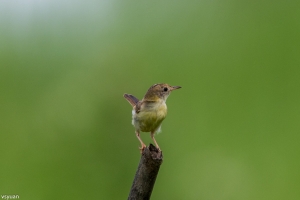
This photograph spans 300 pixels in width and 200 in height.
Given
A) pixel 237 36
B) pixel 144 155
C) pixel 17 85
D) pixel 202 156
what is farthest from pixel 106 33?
pixel 144 155

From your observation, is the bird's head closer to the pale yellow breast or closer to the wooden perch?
the pale yellow breast

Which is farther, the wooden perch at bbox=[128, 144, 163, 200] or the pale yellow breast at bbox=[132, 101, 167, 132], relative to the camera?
the pale yellow breast at bbox=[132, 101, 167, 132]

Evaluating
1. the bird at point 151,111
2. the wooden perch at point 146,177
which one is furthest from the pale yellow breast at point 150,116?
the wooden perch at point 146,177

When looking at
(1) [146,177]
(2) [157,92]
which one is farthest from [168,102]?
(1) [146,177]

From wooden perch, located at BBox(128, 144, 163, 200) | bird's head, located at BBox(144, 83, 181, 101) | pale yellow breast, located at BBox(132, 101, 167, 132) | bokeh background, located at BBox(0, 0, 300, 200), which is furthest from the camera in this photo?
bokeh background, located at BBox(0, 0, 300, 200)

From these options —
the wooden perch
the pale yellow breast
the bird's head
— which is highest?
the bird's head

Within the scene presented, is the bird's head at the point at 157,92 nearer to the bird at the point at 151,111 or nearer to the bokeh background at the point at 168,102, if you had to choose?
the bird at the point at 151,111

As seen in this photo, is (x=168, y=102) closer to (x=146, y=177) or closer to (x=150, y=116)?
(x=150, y=116)

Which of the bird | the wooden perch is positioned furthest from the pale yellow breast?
the wooden perch
